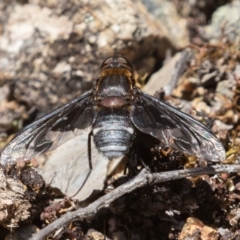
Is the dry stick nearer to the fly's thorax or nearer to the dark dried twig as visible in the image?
the fly's thorax

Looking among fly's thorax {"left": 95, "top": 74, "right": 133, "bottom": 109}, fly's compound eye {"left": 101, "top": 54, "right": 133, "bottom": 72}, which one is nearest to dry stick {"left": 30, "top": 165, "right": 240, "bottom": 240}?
fly's thorax {"left": 95, "top": 74, "right": 133, "bottom": 109}

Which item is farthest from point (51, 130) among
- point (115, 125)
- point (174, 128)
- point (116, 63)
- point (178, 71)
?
point (178, 71)

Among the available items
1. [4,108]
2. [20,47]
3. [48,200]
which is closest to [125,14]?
[20,47]

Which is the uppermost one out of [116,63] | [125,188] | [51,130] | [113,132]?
[116,63]

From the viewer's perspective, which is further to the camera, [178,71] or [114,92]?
[178,71]

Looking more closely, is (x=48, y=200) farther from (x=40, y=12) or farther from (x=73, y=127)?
(x=40, y=12)

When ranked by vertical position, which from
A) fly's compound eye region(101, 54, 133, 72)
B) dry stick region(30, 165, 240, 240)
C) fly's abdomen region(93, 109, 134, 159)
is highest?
fly's compound eye region(101, 54, 133, 72)

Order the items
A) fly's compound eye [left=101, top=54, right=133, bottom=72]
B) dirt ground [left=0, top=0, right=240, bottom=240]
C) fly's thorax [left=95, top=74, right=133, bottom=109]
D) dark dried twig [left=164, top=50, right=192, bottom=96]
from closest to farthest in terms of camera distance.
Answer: dirt ground [left=0, top=0, right=240, bottom=240] < fly's thorax [left=95, top=74, right=133, bottom=109] < fly's compound eye [left=101, top=54, right=133, bottom=72] < dark dried twig [left=164, top=50, right=192, bottom=96]

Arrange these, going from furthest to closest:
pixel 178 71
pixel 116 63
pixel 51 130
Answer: pixel 178 71 < pixel 116 63 < pixel 51 130

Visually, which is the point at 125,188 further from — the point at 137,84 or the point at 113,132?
the point at 137,84
